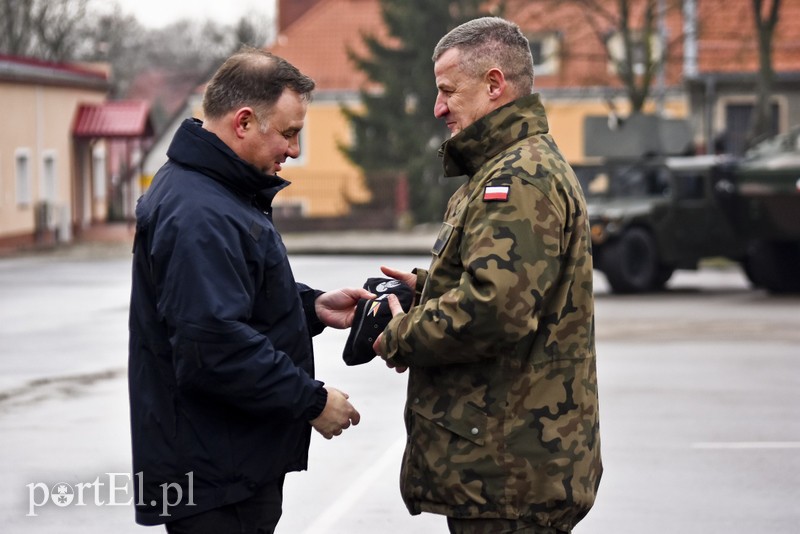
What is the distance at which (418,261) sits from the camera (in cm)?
2856

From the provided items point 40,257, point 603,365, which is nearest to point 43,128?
point 40,257

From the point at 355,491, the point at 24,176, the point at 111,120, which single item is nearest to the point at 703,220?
the point at 355,491

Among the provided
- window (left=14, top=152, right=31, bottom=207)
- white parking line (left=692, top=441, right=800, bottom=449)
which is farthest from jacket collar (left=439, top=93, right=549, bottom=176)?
window (left=14, top=152, right=31, bottom=207)

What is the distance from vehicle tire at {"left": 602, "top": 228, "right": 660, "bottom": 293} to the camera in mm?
20188

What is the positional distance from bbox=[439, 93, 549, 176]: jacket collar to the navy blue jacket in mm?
520

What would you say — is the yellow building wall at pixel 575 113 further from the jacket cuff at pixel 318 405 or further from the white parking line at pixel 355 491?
the jacket cuff at pixel 318 405

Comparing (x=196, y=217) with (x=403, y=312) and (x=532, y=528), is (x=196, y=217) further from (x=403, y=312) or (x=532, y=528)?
(x=532, y=528)

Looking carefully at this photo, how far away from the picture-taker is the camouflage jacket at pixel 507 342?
374 centimetres

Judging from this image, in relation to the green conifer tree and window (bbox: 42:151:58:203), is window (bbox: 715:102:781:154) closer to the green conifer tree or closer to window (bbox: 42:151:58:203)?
the green conifer tree

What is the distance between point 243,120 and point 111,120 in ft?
125

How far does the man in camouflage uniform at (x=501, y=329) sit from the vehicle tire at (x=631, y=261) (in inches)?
642

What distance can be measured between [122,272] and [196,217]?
22.9m

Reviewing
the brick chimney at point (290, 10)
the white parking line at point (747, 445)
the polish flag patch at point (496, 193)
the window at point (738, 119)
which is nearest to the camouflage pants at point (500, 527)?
the polish flag patch at point (496, 193)

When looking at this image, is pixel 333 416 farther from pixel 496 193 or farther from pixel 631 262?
pixel 631 262
